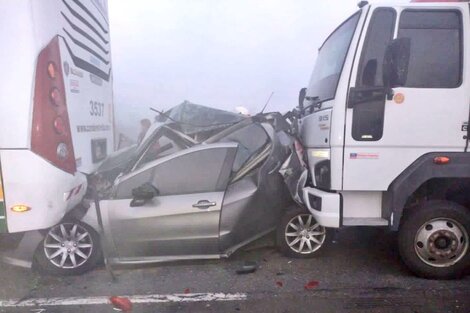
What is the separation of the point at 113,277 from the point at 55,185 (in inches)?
43.4

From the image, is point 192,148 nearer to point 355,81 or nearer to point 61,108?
point 61,108

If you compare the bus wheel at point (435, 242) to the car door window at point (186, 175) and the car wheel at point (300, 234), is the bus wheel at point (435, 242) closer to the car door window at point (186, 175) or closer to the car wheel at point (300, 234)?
the car wheel at point (300, 234)

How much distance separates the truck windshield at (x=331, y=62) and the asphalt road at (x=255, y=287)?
1.82 metres

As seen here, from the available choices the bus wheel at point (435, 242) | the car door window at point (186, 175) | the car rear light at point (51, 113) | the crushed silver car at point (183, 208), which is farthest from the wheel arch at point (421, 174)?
the car rear light at point (51, 113)

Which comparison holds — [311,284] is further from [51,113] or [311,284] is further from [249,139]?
[51,113]

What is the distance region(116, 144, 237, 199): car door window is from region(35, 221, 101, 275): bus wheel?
531 mm

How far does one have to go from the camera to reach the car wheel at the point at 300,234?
4719 mm

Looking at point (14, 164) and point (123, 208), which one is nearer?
point (14, 164)

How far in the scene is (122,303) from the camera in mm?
3797

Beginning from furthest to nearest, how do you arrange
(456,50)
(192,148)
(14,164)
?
(192,148), (456,50), (14,164)

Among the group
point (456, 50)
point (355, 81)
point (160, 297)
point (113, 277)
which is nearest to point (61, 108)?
point (113, 277)

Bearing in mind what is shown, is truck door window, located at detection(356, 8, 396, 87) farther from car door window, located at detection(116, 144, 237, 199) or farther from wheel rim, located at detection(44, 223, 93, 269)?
wheel rim, located at detection(44, 223, 93, 269)

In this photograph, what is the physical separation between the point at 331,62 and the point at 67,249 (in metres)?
3.41

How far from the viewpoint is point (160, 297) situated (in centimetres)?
394
